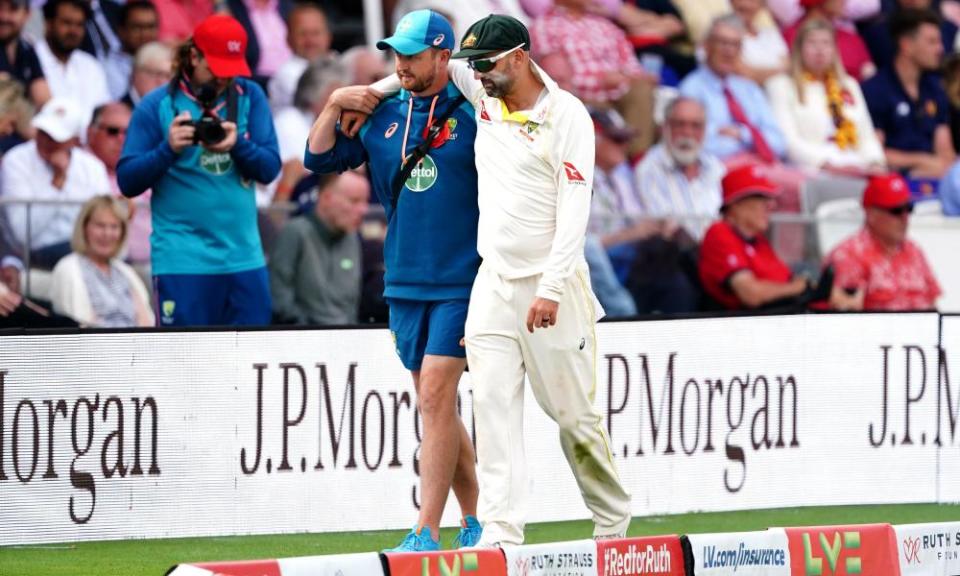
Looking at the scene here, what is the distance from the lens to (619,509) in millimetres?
7547

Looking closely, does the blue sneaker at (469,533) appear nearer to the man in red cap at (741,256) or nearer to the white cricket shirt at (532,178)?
the white cricket shirt at (532,178)

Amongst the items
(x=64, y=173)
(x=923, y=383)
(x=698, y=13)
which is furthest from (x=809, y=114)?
(x=64, y=173)

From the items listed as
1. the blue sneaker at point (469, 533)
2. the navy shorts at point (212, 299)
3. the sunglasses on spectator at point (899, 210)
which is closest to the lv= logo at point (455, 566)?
the blue sneaker at point (469, 533)

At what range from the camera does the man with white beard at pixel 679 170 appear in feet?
47.0

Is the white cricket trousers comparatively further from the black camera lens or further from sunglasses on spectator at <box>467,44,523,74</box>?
the black camera lens

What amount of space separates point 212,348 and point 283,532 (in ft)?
3.10

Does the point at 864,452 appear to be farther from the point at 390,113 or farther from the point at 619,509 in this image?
the point at 390,113

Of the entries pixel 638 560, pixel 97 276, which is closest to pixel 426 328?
pixel 638 560

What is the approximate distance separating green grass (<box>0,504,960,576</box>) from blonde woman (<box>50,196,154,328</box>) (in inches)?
102

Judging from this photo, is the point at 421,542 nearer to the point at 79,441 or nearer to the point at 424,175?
the point at 424,175

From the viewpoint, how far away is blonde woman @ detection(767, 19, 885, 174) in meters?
16.0

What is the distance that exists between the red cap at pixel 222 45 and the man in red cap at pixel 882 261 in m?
5.05

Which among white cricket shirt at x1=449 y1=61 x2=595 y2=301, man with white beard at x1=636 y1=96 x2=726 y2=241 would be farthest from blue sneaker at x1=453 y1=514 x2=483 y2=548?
man with white beard at x1=636 y1=96 x2=726 y2=241

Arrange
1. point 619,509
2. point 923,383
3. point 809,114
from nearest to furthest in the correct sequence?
1. point 619,509
2. point 923,383
3. point 809,114
